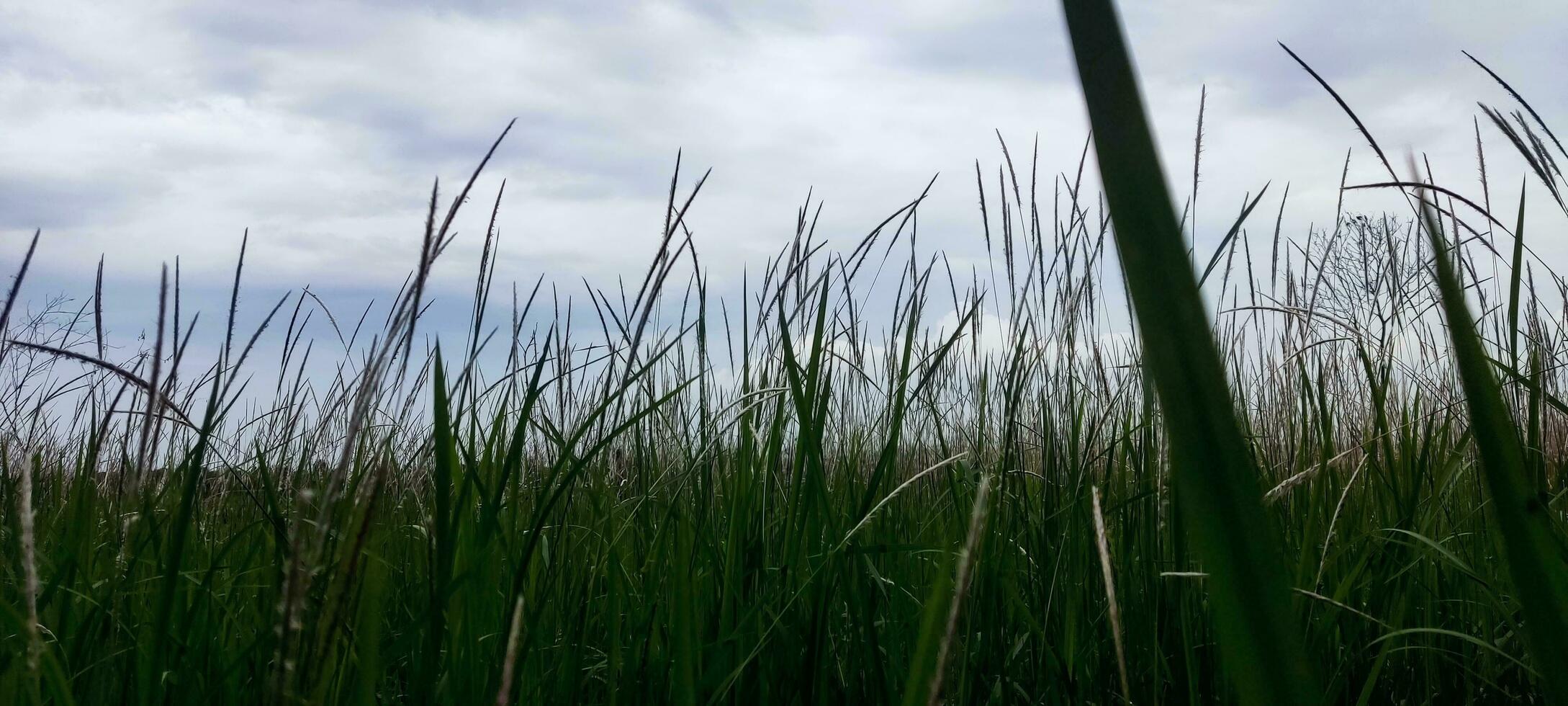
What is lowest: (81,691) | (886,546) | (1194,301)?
(81,691)

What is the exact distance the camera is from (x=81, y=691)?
1206mm

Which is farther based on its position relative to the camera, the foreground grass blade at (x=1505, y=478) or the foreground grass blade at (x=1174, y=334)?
the foreground grass blade at (x=1505, y=478)

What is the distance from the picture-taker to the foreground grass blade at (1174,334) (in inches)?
9.0

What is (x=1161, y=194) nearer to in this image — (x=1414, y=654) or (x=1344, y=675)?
(x=1344, y=675)

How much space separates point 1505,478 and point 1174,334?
20 centimetres

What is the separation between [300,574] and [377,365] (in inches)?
5.0

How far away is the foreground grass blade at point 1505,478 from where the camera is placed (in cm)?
33

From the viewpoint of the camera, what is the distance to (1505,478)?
13.3 inches

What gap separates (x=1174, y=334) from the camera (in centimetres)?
23

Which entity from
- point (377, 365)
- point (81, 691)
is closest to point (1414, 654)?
point (377, 365)

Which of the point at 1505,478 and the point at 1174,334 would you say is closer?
the point at 1174,334

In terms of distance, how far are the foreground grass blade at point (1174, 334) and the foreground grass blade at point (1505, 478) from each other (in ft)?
0.47

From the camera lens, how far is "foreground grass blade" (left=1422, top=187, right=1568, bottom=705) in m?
0.33

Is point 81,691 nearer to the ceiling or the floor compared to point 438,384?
nearer to the floor
